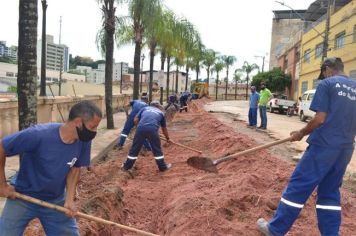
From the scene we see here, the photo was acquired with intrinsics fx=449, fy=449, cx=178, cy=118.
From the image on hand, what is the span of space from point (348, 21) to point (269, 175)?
2532 cm

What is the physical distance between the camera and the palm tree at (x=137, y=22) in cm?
1966

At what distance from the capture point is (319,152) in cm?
466

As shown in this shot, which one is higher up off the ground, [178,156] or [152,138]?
[152,138]

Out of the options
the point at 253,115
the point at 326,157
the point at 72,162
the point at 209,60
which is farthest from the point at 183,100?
the point at 209,60

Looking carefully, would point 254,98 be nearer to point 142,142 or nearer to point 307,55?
point 142,142

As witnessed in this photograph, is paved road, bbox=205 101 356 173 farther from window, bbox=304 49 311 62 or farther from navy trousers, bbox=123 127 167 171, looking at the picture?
window, bbox=304 49 311 62

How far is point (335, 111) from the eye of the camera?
4703 millimetres

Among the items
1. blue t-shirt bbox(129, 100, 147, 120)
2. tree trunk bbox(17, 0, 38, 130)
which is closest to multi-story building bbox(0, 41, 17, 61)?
blue t-shirt bbox(129, 100, 147, 120)

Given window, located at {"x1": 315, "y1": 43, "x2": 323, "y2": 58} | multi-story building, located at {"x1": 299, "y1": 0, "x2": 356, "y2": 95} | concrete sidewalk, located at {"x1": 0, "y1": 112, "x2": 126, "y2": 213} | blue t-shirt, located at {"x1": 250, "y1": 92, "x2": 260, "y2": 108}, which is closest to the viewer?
concrete sidewalk, located at {"x1": 0, "y1": 112, "x2": 126, "y2": 213}

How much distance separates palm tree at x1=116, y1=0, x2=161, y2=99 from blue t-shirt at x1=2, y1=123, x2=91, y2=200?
15.7 meters

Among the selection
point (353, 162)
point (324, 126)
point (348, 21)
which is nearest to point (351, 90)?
point (324, 126)

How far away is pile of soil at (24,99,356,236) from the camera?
18.4 feet

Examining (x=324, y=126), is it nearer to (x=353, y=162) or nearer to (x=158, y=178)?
(x=158, y=178)

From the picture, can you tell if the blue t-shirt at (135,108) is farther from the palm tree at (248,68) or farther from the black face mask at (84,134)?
the palm tree at (248,68)
